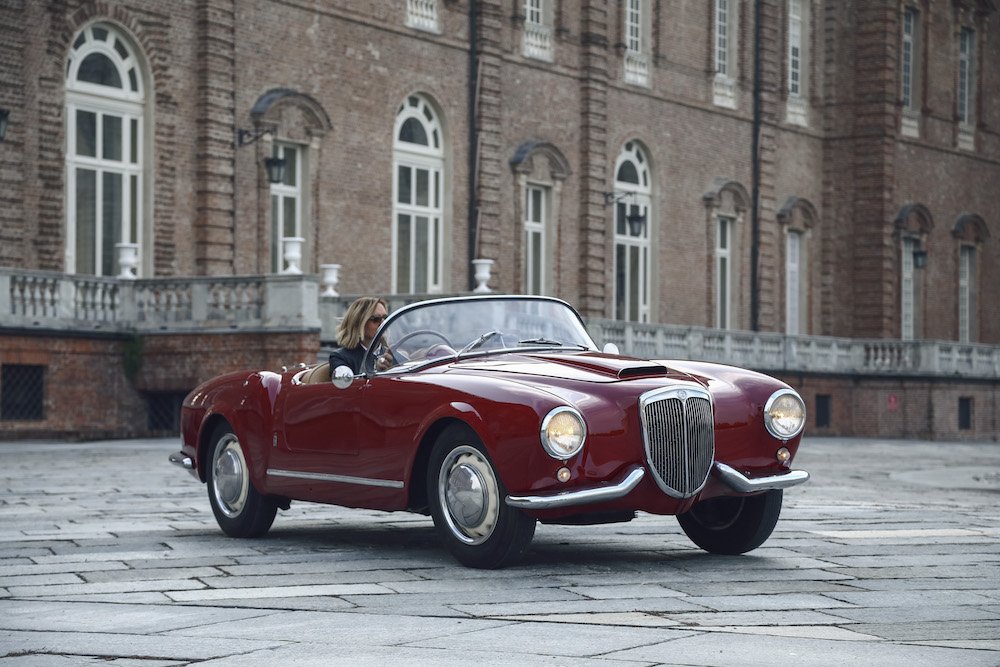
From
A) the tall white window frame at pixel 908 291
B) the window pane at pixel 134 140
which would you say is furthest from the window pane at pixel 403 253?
the tall white window frame at pixel 908 291

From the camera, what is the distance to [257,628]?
6402 millimetres

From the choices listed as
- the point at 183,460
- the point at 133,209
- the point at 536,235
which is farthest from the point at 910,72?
the point at 183,460

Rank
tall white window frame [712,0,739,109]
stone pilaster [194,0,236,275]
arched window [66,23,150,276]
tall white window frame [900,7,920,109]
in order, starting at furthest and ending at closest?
1. tall white window frame [900,7,920,109]
2. tall white window frame [712,0,739,109]
3. stone pilaster [194,0,236,275]
4. arched window [66,23,150,276]

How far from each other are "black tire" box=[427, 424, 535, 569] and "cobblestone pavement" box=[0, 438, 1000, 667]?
0.15m

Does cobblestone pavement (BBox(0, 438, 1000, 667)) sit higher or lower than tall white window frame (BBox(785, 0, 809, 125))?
lower

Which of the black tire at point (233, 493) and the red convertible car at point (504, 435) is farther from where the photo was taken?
the black tire at point (233, 493)

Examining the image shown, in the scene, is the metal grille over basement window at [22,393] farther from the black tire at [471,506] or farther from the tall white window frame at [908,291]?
the tall white window frame at [908,291]

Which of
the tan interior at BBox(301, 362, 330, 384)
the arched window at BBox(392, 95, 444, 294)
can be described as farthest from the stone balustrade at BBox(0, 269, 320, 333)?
the tan interior at BBox(301, 362, 330, 384)

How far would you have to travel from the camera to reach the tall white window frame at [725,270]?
40719mm

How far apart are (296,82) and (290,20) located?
1.04 m

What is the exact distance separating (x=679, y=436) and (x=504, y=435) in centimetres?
89

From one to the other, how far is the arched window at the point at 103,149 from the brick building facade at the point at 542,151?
0.13 feet

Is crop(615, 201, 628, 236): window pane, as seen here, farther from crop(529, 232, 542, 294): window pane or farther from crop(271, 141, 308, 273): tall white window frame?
crop(271, 141, 308, 273): tall white window frame

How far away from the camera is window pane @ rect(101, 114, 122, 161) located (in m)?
25.9
